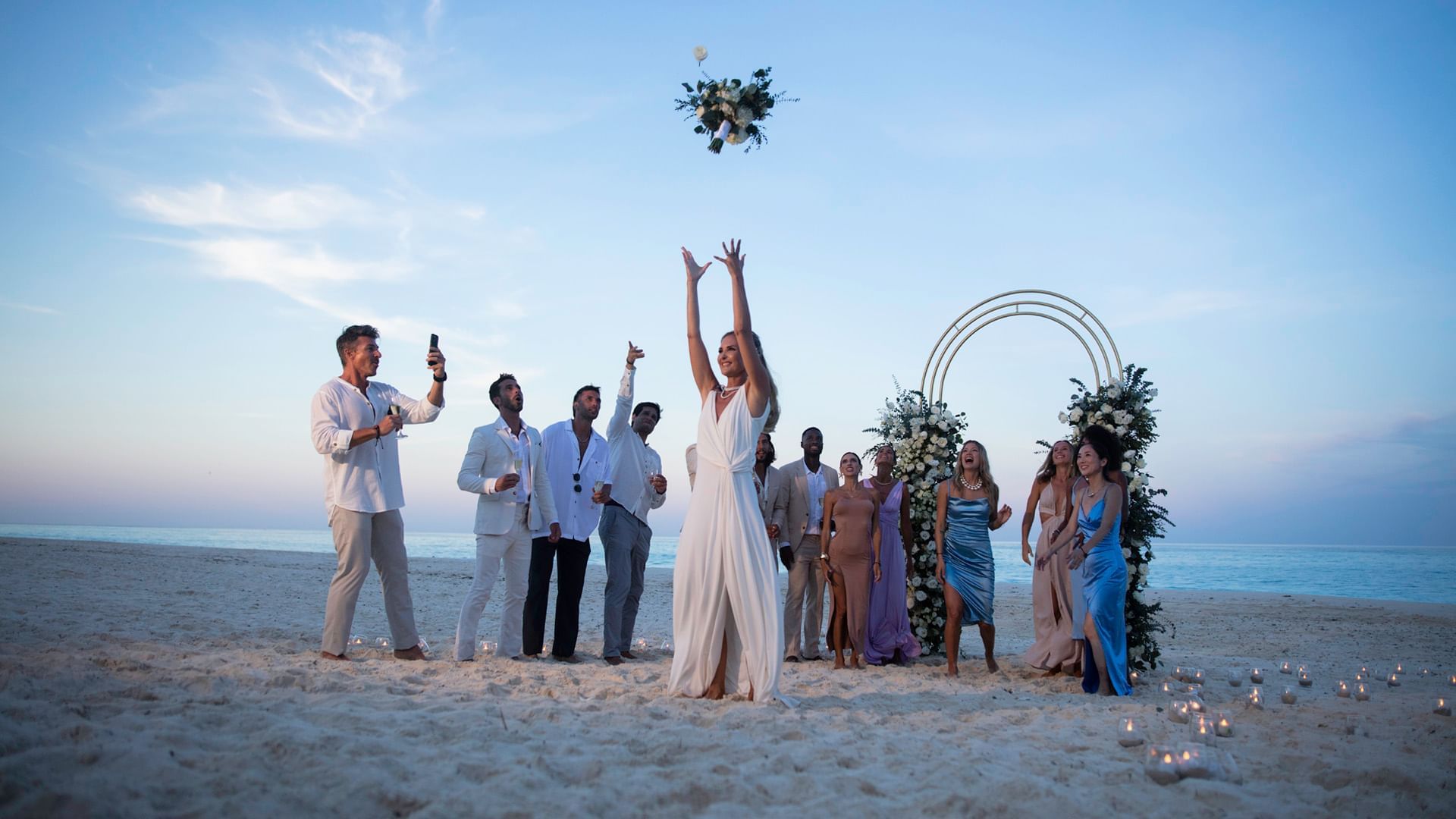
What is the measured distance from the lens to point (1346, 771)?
400 centimetres

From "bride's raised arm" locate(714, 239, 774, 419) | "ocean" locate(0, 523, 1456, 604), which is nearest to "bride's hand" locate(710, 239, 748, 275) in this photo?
"bride's raised arm" locate(714, 239, 774, 419)

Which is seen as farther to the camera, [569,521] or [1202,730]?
[569,521]

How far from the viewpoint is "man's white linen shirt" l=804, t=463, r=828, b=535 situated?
29.9 ft

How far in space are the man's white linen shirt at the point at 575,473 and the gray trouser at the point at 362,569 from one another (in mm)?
1497

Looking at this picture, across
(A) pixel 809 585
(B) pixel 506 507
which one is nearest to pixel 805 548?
(A) pixel 809 585

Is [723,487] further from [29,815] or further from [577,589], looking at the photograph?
[29,815]

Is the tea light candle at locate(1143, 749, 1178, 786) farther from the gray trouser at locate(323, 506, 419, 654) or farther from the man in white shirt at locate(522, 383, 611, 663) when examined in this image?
the gray trouser at locate(323, 506, 419, 654)

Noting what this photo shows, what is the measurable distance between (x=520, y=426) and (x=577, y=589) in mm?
1566

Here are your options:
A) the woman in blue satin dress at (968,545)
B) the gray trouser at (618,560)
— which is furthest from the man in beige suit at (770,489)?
the woman in blue satin dress at (968,545)

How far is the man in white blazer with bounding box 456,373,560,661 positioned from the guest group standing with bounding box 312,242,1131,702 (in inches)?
0.7

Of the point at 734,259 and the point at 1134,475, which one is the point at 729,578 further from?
the point at 1134,475

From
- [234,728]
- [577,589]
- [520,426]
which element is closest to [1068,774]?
[234,728]

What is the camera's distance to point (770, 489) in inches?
354

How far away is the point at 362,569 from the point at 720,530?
2932 mm
